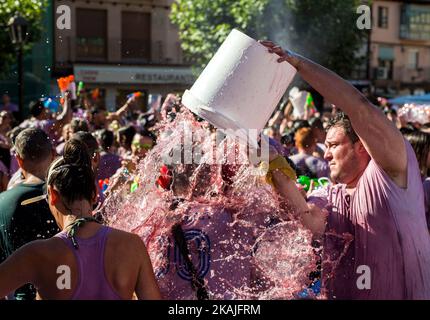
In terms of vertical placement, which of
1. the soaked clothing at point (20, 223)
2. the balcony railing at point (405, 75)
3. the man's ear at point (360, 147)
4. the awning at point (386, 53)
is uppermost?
the awning at point (386, 53)

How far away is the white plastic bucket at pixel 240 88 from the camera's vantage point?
2.38 m

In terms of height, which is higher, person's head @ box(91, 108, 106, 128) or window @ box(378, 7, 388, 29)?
window @ box(378, 7, 388, 29)

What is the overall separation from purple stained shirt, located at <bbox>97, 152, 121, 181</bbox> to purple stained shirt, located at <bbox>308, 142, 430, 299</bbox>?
2899mm

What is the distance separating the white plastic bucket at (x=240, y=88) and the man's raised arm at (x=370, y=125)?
166mm

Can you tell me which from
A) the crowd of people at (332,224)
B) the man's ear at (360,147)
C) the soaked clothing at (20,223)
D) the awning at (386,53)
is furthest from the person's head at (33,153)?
the awning at (386,53)

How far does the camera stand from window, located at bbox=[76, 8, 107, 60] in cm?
2512

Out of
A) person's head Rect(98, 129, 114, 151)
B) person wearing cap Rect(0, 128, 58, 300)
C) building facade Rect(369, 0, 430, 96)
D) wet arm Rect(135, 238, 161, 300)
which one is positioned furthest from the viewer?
building facade Rect(369, 0, 430, 96)

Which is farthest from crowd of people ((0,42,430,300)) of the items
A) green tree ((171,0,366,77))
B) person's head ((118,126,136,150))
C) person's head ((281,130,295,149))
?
green tree ((171,0,366,77))

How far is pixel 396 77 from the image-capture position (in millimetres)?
36375

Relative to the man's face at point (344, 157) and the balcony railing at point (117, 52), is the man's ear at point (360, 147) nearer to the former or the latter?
the man's face at point (344, 157)

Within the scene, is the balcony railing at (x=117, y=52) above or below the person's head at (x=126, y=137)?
above

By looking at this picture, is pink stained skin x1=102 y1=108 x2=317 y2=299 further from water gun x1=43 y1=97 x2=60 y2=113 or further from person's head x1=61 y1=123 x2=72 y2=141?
person's head x1=61 y1=123 x2=72 y2=141

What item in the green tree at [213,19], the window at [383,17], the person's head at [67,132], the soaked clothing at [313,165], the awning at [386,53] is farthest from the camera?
the window at [383,17]

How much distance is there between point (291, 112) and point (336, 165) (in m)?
7.88
